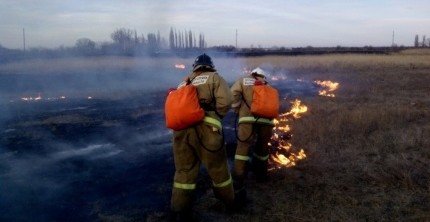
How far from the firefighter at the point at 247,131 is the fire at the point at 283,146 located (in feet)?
3.52

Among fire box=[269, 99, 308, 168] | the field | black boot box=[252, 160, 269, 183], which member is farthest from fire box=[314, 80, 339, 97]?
black boot box=[252, 160, 269, 183]

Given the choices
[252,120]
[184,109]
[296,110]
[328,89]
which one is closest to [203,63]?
[184,109]

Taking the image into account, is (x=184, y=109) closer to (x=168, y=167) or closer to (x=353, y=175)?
(x=168, y=167)

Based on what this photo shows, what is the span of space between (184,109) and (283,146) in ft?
15.6

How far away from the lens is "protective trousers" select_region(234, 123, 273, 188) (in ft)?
19.1

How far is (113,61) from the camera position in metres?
37.4

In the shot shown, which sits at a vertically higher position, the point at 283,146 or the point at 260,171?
the point at 260,171

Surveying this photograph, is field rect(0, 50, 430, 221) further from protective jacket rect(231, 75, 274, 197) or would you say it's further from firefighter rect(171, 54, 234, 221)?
firefighter rect(171, 54, 234, 221)

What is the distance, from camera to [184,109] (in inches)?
176

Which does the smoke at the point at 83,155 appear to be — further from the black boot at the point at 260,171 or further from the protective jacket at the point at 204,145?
the black boot at the point at 260,171

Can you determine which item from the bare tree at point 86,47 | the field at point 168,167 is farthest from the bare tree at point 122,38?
the field at point 168,167

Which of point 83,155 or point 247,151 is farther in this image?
point 83,155

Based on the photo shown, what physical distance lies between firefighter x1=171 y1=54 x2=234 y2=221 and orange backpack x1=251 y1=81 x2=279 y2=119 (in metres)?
1.23

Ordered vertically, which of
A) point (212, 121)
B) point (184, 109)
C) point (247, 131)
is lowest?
point (247, 131)
